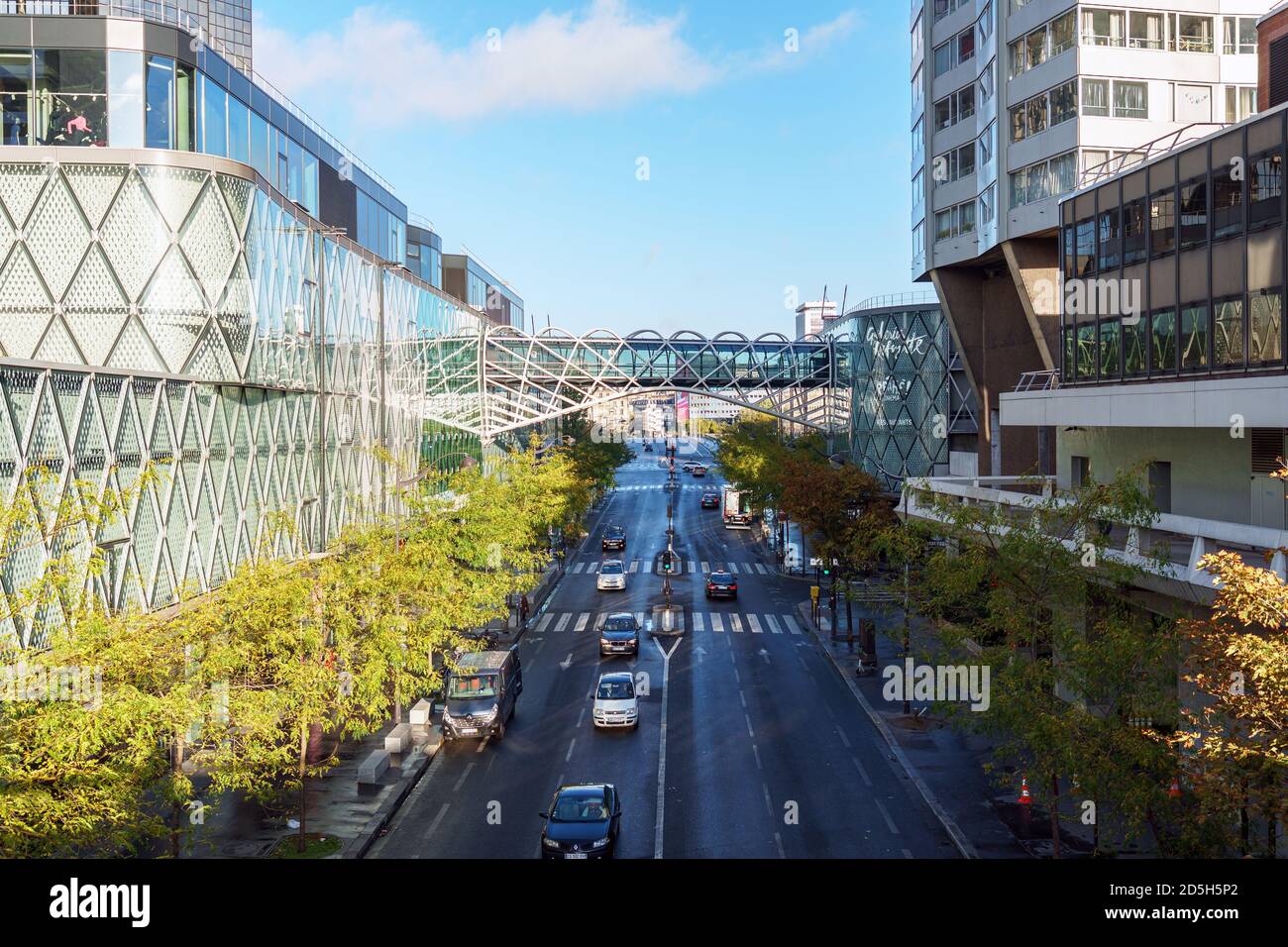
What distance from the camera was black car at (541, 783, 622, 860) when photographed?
21.2 metres

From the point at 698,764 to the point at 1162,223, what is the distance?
18601 millimetres

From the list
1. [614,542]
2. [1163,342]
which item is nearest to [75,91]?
[1163,342]

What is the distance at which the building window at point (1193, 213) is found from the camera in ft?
88.0

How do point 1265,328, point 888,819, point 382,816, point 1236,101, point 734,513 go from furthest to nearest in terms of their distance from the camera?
point 734,513, point 1236,101, point 1265,328, point 888,819, point 382,816

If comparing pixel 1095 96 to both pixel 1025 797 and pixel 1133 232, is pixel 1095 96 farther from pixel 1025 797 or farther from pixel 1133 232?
pixel 1025 797

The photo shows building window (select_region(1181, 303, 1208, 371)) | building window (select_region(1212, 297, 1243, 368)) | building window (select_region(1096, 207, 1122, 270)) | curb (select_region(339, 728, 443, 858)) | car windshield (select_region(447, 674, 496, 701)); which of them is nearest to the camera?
curb (select_region(339, 728, 443, 858))

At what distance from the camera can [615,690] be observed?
3300 centimetres

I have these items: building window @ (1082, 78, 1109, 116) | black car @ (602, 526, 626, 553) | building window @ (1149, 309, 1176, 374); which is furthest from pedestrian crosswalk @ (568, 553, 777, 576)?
building window @ (1149, 309, 1176, 374)

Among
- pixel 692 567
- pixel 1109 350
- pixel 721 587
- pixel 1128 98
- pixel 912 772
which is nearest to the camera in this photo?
pixel 912 772

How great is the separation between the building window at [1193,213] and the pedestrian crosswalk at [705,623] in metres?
26.0

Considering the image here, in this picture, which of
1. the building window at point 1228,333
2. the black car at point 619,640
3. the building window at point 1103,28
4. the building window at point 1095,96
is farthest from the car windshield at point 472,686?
the building window at point 1103,28

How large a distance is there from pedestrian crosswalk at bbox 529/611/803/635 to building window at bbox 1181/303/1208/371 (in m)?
24.2

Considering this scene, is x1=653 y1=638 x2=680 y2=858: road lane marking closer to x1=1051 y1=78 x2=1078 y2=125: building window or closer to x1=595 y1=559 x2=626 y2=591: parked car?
x1=595 y1=559 x2=626 y2=591: parked car
